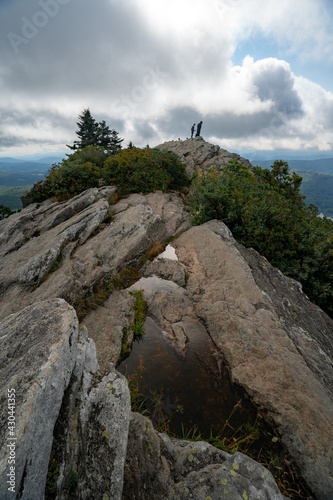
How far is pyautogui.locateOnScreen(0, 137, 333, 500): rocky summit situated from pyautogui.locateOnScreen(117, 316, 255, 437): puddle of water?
0.40 meters

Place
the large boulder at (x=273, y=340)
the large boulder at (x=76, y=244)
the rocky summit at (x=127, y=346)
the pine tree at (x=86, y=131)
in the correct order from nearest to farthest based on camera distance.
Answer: the rocky summit at (x=127, y=346)
the large boulder at (x=273, y=340)
the large boulder at (x=76, y=244)
the pine tree at (x=86, y=131)

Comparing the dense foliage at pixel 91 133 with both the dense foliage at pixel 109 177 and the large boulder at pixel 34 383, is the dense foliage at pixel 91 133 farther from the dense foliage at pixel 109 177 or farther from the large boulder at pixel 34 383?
the large boulder at pixel 34 383

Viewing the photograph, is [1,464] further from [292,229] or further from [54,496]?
[292,229]

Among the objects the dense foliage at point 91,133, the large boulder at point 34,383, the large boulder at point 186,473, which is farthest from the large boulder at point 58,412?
the dense foliage at point 91,133

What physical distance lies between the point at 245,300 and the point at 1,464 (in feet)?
31.0

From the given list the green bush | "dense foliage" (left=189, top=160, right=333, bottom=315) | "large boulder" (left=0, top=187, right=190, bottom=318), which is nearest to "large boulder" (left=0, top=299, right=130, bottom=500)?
"large boulder" (left=0, top=187, right=190, bottom=318)

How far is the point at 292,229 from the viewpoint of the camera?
15508 millimetres

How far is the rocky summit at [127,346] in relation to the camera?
3.71 m

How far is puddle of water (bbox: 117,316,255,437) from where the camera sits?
6758 mm

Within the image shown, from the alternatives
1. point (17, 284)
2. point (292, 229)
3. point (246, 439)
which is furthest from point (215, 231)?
point (17, 284)

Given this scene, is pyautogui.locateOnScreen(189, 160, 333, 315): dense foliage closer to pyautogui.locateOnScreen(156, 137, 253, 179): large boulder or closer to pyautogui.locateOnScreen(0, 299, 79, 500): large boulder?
pyautogui.locateOnScreen(0, 299, 79, 500): large boulder

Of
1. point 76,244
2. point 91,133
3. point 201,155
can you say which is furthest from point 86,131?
point 76,244

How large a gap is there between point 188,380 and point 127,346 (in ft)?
9.35

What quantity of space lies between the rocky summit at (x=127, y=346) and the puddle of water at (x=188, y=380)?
0.40 meters
